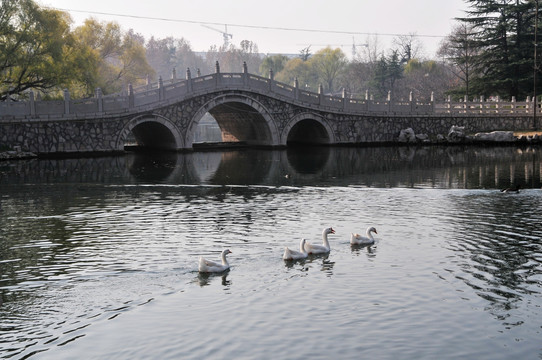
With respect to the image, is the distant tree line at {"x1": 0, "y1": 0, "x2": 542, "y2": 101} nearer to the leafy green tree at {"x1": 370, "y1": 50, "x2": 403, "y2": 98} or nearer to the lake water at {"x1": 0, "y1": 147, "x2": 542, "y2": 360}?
the leafy green tree at {"x1": 370, "y1": 50, "x2": 403, "y2": 98}

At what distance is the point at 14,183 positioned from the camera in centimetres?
2648

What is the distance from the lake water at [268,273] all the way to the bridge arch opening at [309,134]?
2275 centimetres

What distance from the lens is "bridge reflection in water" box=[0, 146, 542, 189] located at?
89.5 ft

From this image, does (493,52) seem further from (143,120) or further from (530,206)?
(530,206)

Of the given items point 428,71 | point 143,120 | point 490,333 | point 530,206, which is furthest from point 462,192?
point 428,71

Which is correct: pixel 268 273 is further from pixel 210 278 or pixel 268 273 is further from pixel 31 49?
pixel 31 49

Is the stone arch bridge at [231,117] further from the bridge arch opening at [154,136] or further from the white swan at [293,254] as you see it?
the white swan at [293,254]

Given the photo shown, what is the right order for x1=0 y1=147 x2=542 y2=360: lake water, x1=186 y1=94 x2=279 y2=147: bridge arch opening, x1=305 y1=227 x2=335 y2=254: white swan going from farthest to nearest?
x1=186 y1=94 x2=279 y2=147: bridge arch opening → x1=305 y1=227 x2=335 y2=254: white swan → x1=0 y1=147 x2=542 y2=360: lake water

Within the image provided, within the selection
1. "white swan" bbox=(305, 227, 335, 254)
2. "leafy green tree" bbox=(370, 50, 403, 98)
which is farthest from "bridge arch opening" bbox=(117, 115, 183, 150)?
"leafy green tree" bbox=(370, 50, 403, 98)

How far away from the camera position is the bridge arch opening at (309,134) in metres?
48.7

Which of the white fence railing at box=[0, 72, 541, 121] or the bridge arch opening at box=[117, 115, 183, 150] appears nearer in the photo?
the white fence railing at box=[0, 72, 541, 121]

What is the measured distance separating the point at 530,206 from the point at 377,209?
4.90 metres

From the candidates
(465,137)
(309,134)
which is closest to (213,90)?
(309,134)

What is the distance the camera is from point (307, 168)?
109 feet
